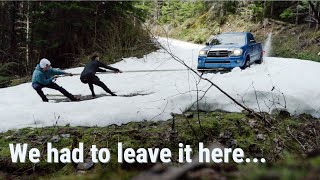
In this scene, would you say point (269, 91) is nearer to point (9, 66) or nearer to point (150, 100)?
point (150, 100)

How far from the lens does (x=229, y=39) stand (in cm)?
1517

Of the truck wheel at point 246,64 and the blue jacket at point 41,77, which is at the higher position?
the blue jacket at point 41,77

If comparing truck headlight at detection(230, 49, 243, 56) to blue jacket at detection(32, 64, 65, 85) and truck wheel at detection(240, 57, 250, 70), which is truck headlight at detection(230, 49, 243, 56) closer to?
truck wheel at detection(240, 57, 250, 70)

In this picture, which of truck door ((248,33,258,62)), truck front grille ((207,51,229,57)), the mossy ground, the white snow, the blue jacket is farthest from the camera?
truck door ((248,33,258,62))

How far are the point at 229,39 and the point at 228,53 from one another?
1326 mm

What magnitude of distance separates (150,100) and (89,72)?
264cm

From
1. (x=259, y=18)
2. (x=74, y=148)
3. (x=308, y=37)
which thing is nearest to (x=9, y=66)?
(x=74, y=148)

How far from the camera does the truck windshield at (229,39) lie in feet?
48.8

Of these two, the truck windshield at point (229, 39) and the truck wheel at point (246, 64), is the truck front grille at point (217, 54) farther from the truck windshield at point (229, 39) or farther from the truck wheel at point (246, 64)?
the truck wheel at point (246, 64)

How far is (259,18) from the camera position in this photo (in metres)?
30.2

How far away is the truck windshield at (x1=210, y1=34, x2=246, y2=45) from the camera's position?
14.9 metres

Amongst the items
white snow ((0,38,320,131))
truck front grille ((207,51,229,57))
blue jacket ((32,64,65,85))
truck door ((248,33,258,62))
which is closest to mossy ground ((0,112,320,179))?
white snow ((0,38,320,131))

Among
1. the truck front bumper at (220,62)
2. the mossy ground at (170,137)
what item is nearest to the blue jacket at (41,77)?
the mossy ground at (170,137)

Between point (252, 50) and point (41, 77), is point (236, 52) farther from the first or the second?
point (41, 77)
